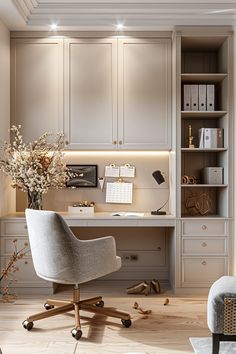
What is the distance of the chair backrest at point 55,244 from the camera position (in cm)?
311

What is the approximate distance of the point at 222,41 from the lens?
4414mm

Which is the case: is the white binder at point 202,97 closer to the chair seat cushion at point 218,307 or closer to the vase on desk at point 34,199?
the vase on desk at point 34,199

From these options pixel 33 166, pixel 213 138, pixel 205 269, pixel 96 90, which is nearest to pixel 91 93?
pixel 96 90

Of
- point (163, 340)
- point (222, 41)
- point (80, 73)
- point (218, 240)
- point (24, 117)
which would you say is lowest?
point (163, 340)

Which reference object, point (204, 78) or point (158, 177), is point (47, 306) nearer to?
point (158, 177)

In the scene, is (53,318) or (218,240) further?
(218,240)

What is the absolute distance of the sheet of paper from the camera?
465 centimetres

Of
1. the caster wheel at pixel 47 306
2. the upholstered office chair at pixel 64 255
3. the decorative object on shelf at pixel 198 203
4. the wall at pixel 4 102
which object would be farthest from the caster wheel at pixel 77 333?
the decorative object on shelf at pixel 198 203

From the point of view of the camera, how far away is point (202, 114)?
4.43m

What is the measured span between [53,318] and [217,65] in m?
3.07

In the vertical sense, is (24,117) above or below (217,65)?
below

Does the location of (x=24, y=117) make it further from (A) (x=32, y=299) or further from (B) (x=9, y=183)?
(A) (x=32, y=299)

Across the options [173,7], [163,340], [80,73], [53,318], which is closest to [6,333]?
[53,318]

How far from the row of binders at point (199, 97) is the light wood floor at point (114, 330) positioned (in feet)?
6.10
